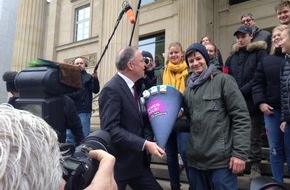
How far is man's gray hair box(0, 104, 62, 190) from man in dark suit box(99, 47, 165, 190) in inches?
73.0

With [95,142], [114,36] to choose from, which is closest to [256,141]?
[95,142]

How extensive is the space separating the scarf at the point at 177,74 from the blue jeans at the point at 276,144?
4.07 feet

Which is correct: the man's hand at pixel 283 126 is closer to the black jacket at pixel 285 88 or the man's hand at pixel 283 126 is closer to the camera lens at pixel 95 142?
the black jacket at pixel 285 88

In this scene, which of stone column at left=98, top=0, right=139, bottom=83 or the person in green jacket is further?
stone column at left=98, top=0, right=139, bottom=83

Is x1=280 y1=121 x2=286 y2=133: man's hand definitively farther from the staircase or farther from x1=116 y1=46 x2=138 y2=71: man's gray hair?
x1=116 y1=46 x2=138 y2=71: man's gray hair

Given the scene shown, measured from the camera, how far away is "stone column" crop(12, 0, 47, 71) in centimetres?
1195

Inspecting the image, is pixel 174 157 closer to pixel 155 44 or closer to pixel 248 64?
pixel 248 64

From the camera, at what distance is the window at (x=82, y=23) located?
16.5m

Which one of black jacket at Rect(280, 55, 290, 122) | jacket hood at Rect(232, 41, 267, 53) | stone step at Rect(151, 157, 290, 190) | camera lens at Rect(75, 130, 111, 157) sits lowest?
stone step at Rect(151, 157, 290, 190)

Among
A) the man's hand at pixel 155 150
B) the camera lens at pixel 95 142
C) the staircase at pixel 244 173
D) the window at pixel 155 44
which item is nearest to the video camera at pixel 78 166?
the camera lens at pixel 95 142

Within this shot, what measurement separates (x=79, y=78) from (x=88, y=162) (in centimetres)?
89

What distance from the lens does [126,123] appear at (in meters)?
3.01

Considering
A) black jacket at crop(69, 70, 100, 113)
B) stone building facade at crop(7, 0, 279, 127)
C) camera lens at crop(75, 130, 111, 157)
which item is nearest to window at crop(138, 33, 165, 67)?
stone building facade at crop(7, 0, 279, 127)

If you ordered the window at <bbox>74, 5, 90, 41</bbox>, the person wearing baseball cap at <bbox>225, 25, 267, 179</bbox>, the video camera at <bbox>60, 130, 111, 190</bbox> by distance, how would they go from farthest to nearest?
the window at <bbox>74, 5, 90, 41</bbox> < the person wearing baseball cap at <bbox>225, 25, 267, 179</bbox> < the video camera at <bbox>60, 130, 111, 190</bbox>
